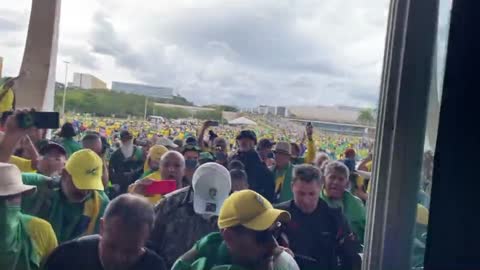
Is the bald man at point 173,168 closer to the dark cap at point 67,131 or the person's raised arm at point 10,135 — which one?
the dark cap at point 67,131

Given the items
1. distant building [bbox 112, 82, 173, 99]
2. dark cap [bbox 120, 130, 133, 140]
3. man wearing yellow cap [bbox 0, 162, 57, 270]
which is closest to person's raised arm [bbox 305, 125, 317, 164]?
distant building [bbox 112, 82, 173, 99]

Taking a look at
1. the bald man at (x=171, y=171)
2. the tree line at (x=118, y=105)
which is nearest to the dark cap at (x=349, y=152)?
the tree line at (x=118, y=105)

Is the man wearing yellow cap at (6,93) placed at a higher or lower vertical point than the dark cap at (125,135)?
higher

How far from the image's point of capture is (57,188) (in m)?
1.57

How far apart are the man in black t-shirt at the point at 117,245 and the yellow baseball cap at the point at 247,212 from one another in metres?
0.20

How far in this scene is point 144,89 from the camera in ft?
4.45

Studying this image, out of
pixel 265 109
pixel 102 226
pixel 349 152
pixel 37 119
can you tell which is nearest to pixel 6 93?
pixel 37 119

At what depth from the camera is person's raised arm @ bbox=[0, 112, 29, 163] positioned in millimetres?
1449

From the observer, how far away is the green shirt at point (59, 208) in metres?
1.43

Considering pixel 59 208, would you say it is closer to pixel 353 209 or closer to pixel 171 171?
pixel 171 171

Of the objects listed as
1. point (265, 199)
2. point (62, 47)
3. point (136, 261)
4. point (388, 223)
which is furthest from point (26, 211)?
point (388, 223)

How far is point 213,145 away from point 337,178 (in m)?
0.40

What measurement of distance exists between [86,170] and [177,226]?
1.11ft

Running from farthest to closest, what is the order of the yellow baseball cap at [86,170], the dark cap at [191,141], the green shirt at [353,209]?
the yellow baseball cap at [86,170]
the dark cap at [191,141]
the green shirt at [353,209]
